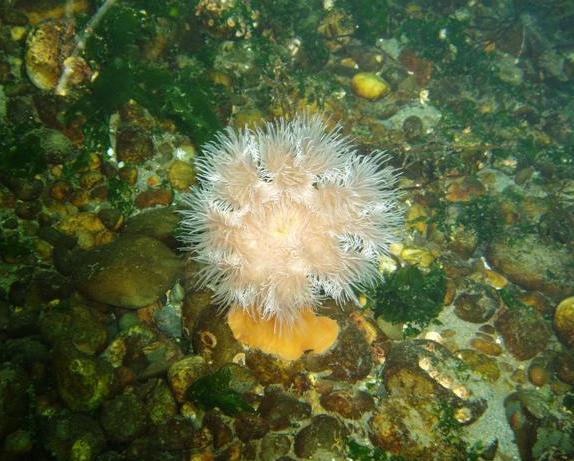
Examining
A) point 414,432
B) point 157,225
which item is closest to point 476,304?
point 414,432

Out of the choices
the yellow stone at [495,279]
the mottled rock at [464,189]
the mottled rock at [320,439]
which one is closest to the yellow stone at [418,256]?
the yellow stone at [495,279]

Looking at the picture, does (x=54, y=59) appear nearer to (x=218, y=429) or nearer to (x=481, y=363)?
(x=218, y=429)

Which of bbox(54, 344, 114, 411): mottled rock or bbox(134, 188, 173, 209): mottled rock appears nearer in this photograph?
bbox(54, 344, 114, 411): mottled rock

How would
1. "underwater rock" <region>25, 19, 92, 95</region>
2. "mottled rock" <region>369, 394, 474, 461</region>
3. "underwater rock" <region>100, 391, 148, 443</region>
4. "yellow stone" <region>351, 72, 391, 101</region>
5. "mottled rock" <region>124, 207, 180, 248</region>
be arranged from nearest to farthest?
"underwater rock" <region>100, 391, 148, 443</region> < "mottled rock" <region>369, 394, 474, 461</region> < "mottled rock" <region>124, 207, 180, 248</region> < "underwater rock" <region>25, 19, 92, 95</region> < "yellow stone" <region>351, 72, 391, 101</region>

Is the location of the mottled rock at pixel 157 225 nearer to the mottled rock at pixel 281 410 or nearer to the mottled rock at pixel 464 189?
the mottled rock at pixel 281 410

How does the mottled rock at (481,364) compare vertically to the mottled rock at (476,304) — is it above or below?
below

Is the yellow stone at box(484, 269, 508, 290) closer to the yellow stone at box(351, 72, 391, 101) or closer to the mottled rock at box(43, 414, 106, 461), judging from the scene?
the yellow stone at box(351, 72, 391, 101)

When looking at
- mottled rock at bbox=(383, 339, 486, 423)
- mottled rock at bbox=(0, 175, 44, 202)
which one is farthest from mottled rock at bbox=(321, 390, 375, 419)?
mottled rock at bbox=(0, 175, 44, 202)
